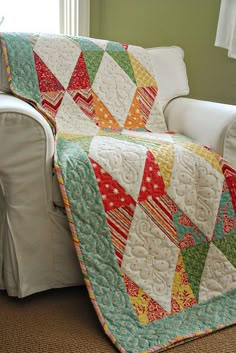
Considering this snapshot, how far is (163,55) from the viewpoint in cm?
179

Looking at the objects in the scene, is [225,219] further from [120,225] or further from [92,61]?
[92,61]

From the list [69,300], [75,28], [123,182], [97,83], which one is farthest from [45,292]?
[75,28]

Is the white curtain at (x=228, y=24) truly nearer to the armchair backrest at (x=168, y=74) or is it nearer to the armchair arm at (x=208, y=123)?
the armchair backrest at (x=168, y=74)

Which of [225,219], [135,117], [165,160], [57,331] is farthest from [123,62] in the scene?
[57,331]

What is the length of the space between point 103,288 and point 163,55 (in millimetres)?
1150

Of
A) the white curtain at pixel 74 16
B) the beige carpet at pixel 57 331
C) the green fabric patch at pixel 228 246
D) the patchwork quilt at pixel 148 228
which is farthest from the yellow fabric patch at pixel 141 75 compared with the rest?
the beige carpet at pixel 57 331

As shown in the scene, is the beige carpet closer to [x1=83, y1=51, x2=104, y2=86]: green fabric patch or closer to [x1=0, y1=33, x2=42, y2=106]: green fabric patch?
[x1=0, y1=33, x2=42, y2=106]: green fabric patch

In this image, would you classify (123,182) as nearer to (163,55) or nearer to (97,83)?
(97,83)

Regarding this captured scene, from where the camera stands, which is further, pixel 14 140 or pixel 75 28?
pixel 75 28

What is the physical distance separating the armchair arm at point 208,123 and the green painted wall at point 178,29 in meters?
0.55

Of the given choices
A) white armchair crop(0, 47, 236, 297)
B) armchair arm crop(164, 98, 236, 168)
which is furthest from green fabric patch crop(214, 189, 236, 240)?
white armchair crop(0, 47, 236, 297)

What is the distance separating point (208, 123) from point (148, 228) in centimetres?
50

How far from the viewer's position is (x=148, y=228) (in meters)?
1.13

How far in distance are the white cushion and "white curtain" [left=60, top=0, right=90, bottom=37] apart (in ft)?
1.50
